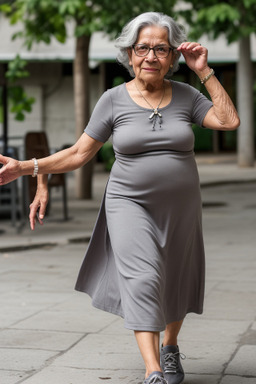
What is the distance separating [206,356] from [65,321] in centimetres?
141

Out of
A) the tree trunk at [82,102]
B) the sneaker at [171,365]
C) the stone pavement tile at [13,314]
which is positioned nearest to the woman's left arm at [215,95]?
the sneaker at [171,365]

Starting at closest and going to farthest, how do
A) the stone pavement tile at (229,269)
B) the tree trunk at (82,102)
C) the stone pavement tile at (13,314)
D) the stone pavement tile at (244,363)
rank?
the stone pavement tile at (244,363)
the stone pavement tile at (13,314)
the stone pavement tile at (229,269)
the tree trunk at (82,102)

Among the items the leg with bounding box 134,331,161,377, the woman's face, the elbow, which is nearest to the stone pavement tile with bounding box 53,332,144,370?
the leg with bounding box 134,331,161,377

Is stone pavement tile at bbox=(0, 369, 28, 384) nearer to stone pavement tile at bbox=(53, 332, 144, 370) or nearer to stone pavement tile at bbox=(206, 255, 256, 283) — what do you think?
stone pavement tile at bbox=(53, 332, 144, 370)

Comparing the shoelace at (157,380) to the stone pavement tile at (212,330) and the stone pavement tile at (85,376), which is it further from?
the stone pavement tile at (212,330)

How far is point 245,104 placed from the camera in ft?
83.3

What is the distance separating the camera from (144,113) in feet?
14.9

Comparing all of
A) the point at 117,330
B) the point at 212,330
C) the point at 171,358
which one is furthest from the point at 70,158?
the point at 212,330

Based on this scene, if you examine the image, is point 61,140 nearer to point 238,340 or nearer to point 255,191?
point 255,191

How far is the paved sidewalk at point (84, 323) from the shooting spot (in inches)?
203

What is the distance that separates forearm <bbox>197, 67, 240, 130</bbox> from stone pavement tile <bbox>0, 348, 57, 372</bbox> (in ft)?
5.74

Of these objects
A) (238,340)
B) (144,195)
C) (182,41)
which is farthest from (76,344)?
(182,41)

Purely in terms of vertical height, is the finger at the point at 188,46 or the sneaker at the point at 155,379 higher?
the finger at the point at 188,46

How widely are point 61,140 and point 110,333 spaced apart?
2357cm
